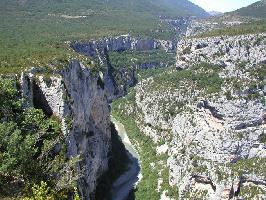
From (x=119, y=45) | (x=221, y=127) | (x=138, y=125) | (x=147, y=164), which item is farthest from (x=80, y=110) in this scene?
(x=119, y=45)

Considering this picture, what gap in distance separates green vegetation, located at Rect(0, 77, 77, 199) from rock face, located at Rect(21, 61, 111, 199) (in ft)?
9.29

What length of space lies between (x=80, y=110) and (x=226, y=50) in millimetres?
44589

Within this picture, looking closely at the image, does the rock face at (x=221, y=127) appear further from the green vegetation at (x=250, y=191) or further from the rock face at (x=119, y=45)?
the rock face at (x=119, y=45)

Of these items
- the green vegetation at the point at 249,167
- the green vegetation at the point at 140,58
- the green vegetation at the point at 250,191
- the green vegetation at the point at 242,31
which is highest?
the green vegetation at the point at 242,31

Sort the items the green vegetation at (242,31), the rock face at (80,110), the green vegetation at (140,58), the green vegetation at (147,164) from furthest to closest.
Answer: the green vegetation at (140,58)
the green vegetation at (242,31)
the green vegetation at (147,164)
the rock face at (80,110)

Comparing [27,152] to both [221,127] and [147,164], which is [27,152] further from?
[147,164]

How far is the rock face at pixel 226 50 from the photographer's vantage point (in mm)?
95562

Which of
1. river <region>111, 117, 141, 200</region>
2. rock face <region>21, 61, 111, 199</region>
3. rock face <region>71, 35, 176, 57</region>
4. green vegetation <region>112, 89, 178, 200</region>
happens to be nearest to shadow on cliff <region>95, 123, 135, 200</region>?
river <region>111, 117, 141, 200</region>

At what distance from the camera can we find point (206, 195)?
67.4 metres

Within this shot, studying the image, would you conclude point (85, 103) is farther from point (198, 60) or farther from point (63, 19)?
point (63, 19)

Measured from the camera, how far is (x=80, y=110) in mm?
64125

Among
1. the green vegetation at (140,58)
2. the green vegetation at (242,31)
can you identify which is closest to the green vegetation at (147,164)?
the green vegetation at (242,31)

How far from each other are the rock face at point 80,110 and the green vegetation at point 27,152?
9.29 ft

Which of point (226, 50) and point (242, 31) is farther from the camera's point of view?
point (242, 31)
